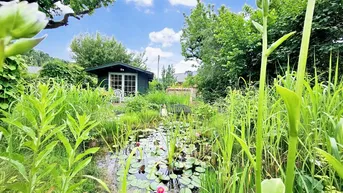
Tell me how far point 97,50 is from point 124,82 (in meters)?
7.70

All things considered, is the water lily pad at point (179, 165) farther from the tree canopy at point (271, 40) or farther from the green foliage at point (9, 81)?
the green foliage at point (9, 81)

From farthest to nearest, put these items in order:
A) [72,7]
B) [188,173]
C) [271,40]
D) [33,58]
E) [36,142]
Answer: [33,58], [72,7], [271,40], [188,173], [36,142]

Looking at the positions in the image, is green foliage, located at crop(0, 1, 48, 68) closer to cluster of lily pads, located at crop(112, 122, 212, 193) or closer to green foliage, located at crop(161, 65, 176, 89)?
cluster of lily pads, located at crop(112, 122, 212, 193)

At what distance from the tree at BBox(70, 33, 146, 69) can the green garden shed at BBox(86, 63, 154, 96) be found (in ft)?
21.6

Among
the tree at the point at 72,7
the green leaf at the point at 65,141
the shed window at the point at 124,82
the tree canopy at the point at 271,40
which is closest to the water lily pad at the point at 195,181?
the green leaf at the point at 65,141

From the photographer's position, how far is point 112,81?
39.6 feet

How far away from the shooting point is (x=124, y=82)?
12266 millimetres

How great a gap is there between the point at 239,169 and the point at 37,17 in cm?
157

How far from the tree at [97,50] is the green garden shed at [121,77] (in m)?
6.57

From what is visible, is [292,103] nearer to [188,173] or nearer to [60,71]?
[188,173]

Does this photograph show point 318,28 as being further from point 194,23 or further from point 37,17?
point 194,23

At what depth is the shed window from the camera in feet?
39.7

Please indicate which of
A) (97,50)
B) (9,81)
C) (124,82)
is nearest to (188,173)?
(9,81)

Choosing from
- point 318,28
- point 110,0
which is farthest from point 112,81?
point 318,28
